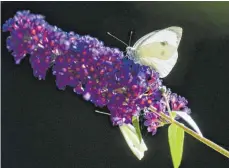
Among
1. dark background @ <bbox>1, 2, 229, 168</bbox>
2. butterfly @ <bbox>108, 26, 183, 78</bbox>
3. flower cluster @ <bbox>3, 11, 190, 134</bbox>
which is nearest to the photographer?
flower cluster @ <bbox>3, 11, 190, 134</bbox>

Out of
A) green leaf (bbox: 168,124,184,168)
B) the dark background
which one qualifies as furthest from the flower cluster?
the dark background

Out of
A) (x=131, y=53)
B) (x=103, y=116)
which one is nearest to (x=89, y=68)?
(x=131, y=53)

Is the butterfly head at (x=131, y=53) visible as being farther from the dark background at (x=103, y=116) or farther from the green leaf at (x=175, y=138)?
the dark background at (x=103, y=116)

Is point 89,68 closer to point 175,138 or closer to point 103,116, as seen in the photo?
point 175,138

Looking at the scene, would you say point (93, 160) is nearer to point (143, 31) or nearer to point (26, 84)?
point (26, 84)

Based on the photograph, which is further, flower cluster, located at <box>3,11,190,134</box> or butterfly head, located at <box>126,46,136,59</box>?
butterfly head, located at <box>126,46,136,59</box>

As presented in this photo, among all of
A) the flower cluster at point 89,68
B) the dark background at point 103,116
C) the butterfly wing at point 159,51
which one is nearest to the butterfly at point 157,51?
the butterfly wing at point 159,51

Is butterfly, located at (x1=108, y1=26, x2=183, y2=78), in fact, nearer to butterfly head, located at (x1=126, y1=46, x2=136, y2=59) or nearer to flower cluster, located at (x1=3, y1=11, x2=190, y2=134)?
butterfly head, located at (x1=126, y1=46, x2=136, y2=59)

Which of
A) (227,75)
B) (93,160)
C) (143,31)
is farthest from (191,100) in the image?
(93,160)
